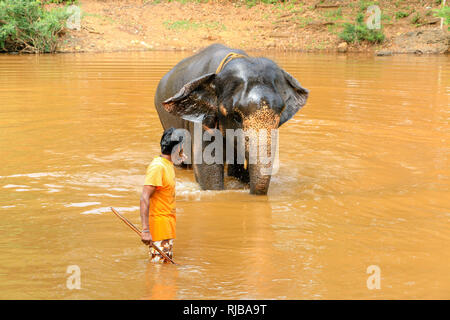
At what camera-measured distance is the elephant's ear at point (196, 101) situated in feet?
19.5

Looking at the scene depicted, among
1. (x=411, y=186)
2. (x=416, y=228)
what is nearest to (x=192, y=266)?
(x=416, y=228)

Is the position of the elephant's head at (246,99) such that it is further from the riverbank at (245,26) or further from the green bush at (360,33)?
the green bush at (360,33)

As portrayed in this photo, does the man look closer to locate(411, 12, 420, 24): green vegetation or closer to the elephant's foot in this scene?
the elephant's foot

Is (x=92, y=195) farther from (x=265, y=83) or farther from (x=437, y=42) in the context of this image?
(x=437, y=42)

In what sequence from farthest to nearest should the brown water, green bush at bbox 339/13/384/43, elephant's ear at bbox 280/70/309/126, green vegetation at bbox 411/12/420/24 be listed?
green vegetation at bbox 411/12/420/24
green bush at bbox 339/13/384/43
elephant's ear at bbox 280/70/309/126
the brown water

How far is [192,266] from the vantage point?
4.24 m

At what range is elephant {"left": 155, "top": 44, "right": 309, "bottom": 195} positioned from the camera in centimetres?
542

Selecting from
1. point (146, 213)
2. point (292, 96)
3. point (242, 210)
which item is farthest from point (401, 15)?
point (146, 213)

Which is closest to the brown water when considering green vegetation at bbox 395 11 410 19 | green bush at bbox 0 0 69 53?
green bush at bbox 0 0 69 53

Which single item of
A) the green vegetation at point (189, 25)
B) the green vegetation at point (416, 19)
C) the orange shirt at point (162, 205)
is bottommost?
the orange shirt at point (162, 205)

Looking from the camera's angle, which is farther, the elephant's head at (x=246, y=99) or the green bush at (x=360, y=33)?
the green bush at (x=360, y=33)

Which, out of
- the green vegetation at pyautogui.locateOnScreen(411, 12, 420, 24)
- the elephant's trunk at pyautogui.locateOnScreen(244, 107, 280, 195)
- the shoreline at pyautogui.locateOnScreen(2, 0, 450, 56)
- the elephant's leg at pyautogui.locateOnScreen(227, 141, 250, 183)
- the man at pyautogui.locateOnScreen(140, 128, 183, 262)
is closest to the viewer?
the man at pyautogui.locateOnScreen(140, 128, 183, 262)

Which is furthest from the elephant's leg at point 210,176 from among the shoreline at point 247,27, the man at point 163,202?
the shoreline at point 247,27

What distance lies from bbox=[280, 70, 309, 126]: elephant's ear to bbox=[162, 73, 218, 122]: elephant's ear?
81 centimetres
